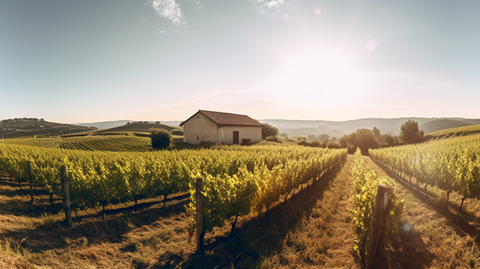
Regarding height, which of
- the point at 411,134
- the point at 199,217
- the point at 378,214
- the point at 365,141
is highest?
the point at 378,214

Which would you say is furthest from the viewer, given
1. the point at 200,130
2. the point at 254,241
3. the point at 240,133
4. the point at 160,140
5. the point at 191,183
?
the point at 240,133

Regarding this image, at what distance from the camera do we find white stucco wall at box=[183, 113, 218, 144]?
2970 centimetres

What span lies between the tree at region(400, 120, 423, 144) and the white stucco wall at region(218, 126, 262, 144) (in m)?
48.5

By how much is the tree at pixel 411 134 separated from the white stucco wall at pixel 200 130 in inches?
2322

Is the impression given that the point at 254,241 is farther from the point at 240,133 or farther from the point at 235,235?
the point at 240,133

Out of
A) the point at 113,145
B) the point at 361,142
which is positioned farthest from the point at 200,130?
the point at 361,142

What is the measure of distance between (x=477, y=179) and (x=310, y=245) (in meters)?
6.78

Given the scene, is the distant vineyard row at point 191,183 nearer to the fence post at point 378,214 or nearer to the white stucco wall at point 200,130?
the fence post at point 378,214

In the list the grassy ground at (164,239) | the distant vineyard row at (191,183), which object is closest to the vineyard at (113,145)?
the distant vineyard row at (191,183)

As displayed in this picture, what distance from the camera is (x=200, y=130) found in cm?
3100

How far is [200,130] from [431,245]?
28.4 metres

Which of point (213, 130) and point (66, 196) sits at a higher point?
point (213, 130)

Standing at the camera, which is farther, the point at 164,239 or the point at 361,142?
the point at 361,142

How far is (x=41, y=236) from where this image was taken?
20.6 ft
